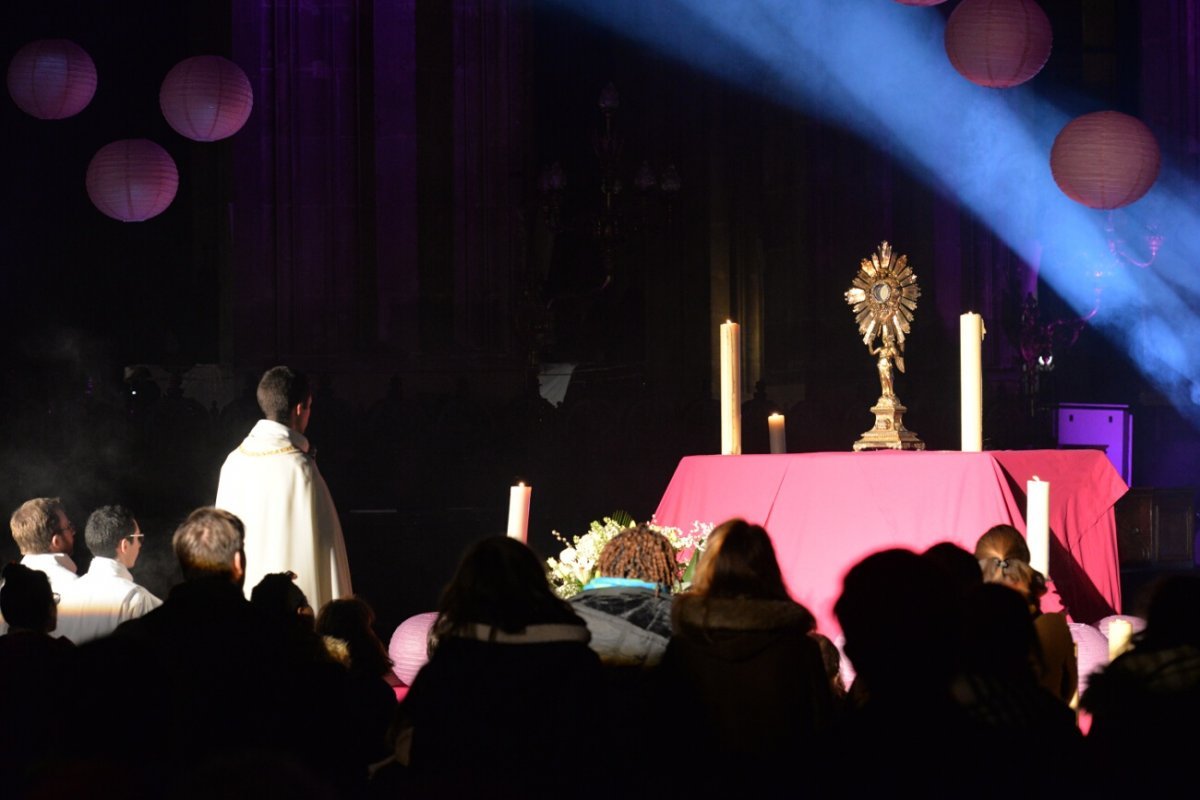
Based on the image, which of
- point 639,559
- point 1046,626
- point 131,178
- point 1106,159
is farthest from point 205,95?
point 1046,626

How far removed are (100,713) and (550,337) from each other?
1171 cm

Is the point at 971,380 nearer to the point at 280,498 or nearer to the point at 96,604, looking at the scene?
the point at 280,498

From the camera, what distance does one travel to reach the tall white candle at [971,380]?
564 cm

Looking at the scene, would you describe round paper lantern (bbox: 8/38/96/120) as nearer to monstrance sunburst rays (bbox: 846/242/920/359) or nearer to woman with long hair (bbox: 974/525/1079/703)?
monstrance sunburst rays (bbox: 846/242/920/359)

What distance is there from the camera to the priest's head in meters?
5.38

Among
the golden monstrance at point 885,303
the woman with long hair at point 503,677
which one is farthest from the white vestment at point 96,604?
the golden monstrance at point 885,303

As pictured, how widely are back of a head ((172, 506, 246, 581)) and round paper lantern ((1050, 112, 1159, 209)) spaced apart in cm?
832

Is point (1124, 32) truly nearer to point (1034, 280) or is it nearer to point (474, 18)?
point (1034, 280)

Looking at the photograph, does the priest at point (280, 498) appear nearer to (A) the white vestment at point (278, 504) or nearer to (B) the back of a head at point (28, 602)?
(A) the white vestment at point (278, 504)

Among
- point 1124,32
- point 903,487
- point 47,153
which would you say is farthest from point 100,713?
point 1124,32

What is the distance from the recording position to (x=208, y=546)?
378 cm

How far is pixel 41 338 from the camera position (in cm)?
1652

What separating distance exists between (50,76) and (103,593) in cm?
779

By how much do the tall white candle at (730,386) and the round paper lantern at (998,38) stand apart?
17.0 ft
